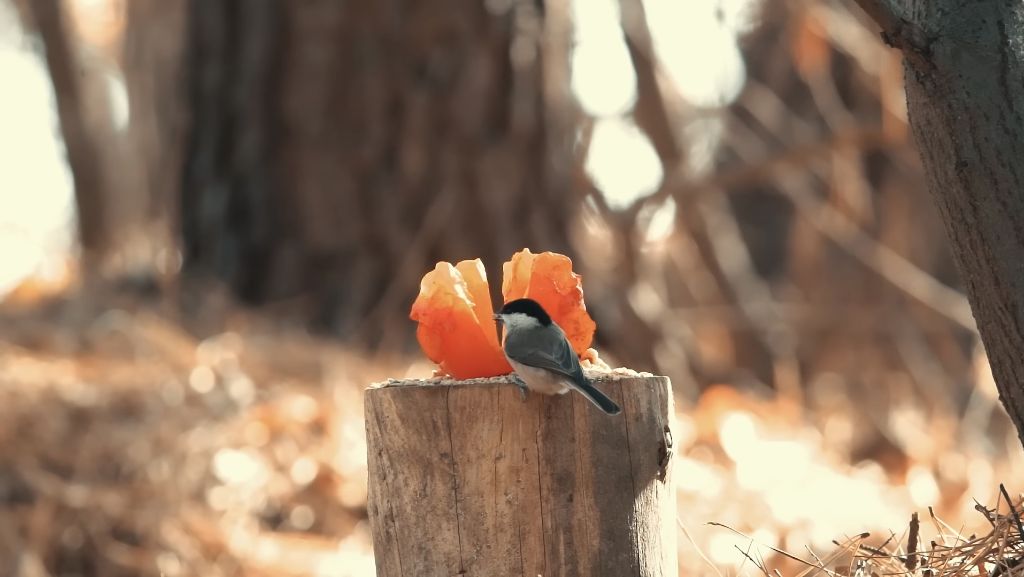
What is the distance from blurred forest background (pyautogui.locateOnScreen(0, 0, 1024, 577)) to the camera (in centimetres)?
534

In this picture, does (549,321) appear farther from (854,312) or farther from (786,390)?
(854,312)

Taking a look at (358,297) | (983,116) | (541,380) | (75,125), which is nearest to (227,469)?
(358,297)

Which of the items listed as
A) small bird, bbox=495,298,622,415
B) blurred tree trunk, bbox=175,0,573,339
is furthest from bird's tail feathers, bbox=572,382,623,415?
blurred tree trunk, bbox=175,0,573,339

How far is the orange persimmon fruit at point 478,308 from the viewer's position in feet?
8.91

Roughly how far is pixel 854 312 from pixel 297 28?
18.3ft

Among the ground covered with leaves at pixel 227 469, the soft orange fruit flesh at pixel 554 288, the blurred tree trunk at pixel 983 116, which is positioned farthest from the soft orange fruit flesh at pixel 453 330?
the ground covered with leaves at pixel 227 469

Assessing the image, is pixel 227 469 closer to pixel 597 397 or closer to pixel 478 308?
pixel 478 308

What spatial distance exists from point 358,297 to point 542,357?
471 centimetres

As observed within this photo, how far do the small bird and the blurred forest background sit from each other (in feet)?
6.41

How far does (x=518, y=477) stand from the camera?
2.54 meters

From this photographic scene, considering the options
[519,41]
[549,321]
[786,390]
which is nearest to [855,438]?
[786,390]

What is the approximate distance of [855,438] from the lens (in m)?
7.91

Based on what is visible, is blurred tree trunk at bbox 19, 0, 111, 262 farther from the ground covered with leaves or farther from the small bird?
the small bird

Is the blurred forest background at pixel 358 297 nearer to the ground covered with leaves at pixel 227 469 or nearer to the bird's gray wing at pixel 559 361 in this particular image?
the ground covered with leaves at pixel 227 469
